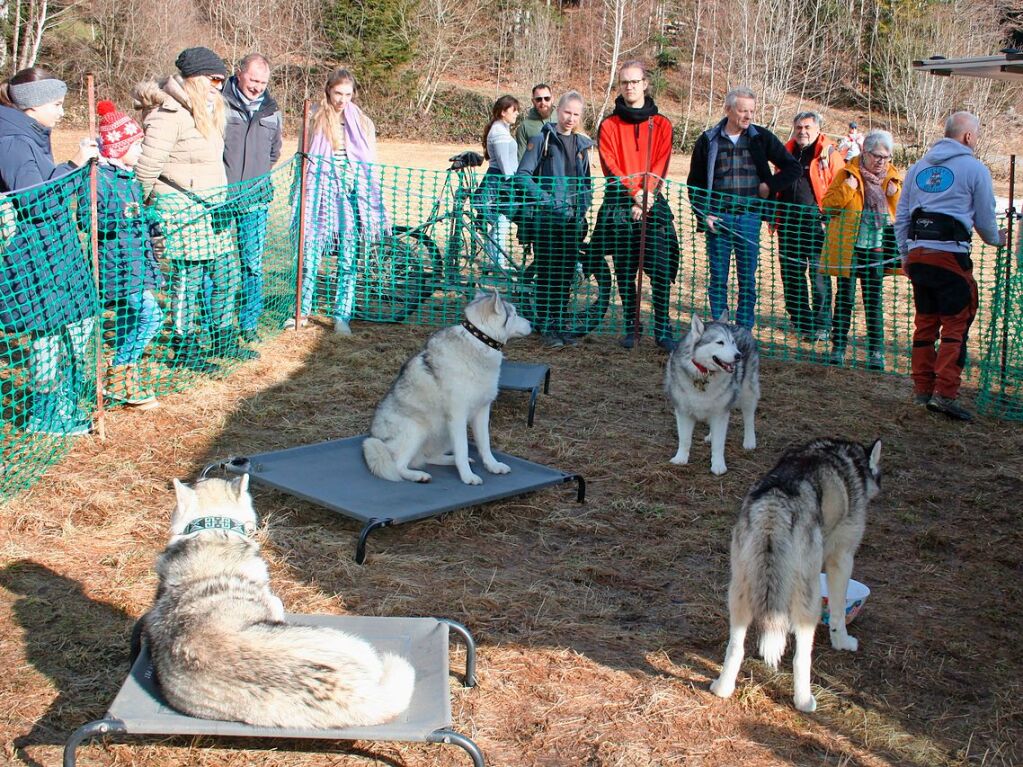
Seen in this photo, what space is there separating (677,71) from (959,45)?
42.6 ft

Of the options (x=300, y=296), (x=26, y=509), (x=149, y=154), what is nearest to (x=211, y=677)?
(x=26, y=509)

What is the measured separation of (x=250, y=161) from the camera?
734cm

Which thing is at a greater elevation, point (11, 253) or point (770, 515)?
point (11, 253)

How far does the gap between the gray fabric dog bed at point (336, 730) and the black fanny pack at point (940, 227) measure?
4.79 m

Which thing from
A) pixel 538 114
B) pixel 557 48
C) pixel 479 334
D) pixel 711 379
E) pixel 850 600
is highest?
pixel 557 48

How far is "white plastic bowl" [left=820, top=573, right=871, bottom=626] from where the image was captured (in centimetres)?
382

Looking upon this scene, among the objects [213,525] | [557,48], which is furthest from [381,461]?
[557,48]

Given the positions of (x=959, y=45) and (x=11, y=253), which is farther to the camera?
(x=959, y=45)

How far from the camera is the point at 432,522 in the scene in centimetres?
476

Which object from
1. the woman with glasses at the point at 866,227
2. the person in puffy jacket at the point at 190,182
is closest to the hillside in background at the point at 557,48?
the woman with glasses at the point at 866,227

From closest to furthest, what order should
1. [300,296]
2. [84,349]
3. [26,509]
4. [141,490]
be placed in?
[26,509] → [141,490] → [84,349] → [300,296]

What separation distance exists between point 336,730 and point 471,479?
2322 millimetres

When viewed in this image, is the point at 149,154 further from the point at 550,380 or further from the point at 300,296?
the point at 550,380

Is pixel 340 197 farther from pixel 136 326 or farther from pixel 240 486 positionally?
pixel 240 486
